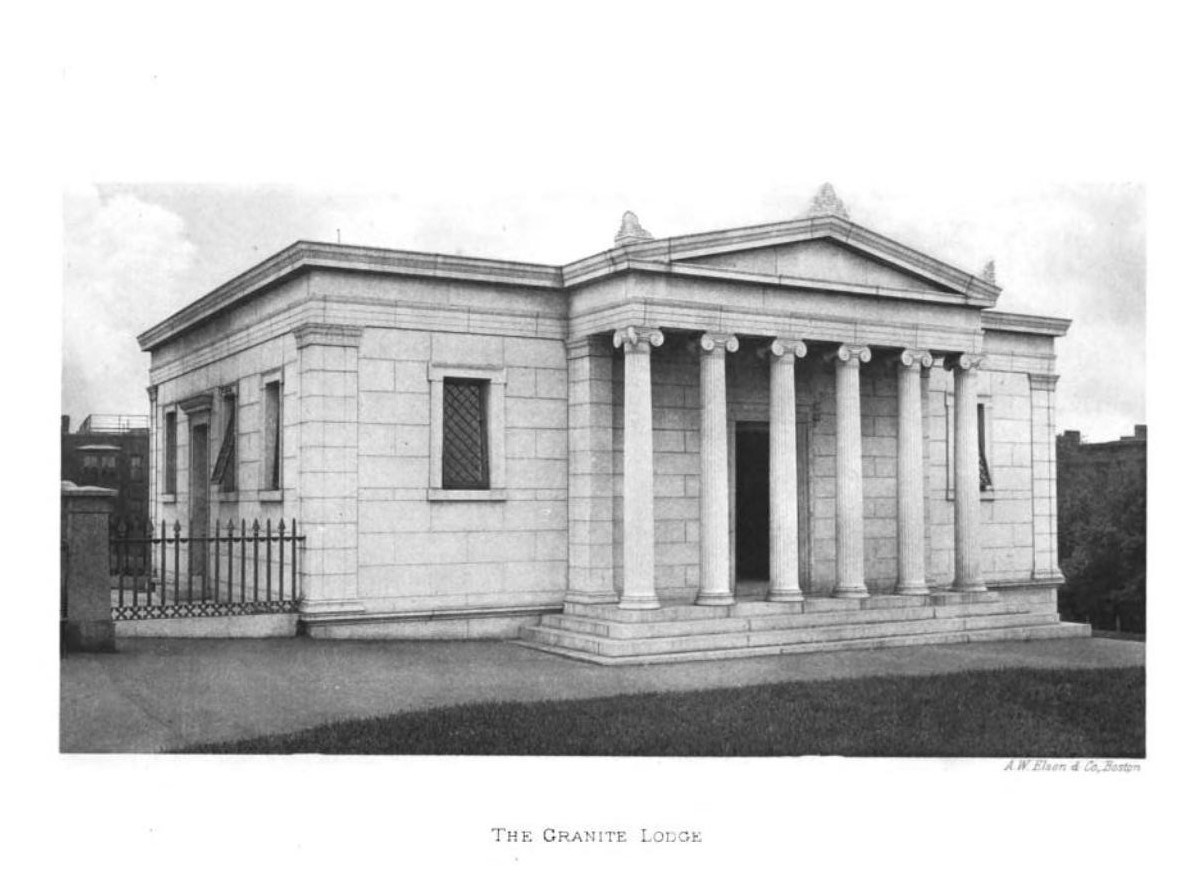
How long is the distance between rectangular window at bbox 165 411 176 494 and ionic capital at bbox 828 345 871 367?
40.7 ft

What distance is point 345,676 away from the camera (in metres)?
13.5

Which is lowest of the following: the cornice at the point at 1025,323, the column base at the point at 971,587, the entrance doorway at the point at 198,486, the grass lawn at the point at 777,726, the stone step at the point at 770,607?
the grass lawn at the point at 777,726

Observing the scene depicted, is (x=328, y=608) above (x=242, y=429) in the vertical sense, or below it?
below

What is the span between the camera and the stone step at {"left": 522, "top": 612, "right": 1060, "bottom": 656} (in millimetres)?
15742

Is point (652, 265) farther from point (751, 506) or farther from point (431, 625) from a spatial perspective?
point (431, 625)

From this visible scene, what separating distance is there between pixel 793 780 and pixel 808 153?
19.5 ft

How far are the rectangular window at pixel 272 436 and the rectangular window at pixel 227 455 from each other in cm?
129

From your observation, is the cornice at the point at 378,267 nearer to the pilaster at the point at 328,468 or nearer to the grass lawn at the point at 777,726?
the pilaster at the point at 328,468

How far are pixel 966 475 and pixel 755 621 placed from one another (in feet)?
16.9

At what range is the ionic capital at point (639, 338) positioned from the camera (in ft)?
54.4

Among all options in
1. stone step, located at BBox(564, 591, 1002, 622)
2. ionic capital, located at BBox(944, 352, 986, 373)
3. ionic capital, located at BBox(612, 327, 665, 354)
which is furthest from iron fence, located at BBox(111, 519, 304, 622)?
ionic capital, located at BBox(944, 352, 986, 373)

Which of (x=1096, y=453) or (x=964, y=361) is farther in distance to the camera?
(x=1096, y=453)

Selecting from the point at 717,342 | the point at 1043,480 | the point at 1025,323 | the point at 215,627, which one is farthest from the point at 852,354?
the point at 215,627

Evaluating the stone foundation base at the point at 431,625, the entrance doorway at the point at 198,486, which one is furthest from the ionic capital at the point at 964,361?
the entrance doorway at the point at 198,486
